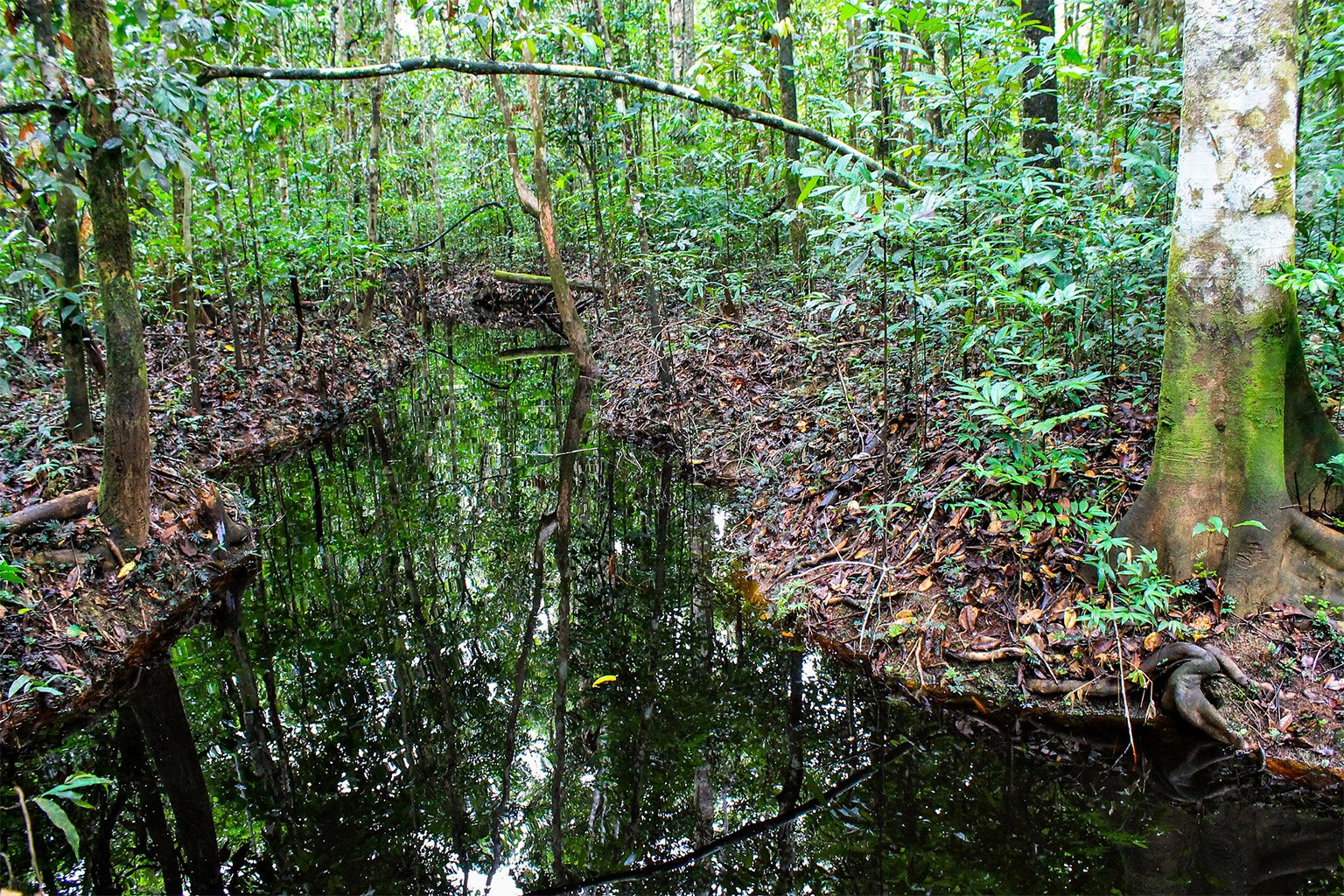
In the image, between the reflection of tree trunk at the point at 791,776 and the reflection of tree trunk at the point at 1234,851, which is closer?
the reflection of tree trunk at the point at 1234,851

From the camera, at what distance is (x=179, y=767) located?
4609mm

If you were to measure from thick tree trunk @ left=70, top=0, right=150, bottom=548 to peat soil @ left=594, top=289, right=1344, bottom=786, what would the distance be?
4.77 m

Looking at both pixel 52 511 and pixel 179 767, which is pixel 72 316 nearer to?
pixel 52 511

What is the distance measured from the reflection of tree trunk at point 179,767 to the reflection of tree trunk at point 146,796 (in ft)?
0.16

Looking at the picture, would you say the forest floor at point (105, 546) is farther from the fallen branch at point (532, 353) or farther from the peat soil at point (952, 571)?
the fallen branch at point (532, 353)

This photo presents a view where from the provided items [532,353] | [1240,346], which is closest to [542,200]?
[532,353]

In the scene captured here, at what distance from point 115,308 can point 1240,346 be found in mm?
6931

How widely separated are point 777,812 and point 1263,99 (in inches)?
170

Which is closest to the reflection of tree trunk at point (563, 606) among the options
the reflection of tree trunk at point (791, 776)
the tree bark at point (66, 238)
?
the reflection of tree trunk at point (791, 776)

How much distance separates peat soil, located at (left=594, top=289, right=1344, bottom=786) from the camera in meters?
4.03

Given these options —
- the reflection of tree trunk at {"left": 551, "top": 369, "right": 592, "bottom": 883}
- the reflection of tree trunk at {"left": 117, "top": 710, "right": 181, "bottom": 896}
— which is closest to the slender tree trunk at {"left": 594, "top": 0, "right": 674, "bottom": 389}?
the reflection of tree trunk at {"left": 551, "top": 369, "right": 592, "bottom": 883}

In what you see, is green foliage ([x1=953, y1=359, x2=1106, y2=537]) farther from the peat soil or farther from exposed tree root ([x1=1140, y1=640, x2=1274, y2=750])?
exposed tree root ([x1=1140, y1=640, x2=1274, y2=750])

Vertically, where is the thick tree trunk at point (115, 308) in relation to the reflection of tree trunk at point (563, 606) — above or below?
above

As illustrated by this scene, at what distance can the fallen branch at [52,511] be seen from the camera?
537 cm
